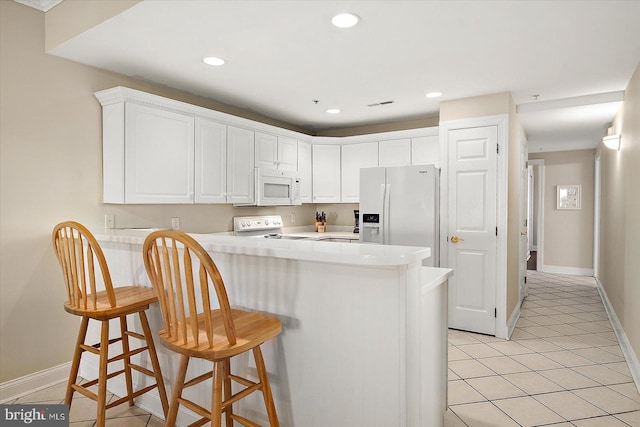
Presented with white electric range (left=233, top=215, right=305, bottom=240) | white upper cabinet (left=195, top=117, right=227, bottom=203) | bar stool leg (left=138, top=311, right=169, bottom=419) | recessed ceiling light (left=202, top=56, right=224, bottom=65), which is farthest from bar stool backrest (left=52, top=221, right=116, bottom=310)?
white electric range (left=233, top=215, right=305, bottom=240)

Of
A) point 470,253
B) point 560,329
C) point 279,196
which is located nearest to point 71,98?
point 279,196

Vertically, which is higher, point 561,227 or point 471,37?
point 471,37

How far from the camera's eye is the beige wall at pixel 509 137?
3.63 meters

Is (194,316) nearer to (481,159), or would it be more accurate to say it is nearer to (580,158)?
(481,159)

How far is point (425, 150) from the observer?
14.5ft

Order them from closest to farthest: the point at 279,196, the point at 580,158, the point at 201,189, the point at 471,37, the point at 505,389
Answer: the point at 471,37, the point at 505,389, the point at 201,189, the point at 279,196, the point at 580,158

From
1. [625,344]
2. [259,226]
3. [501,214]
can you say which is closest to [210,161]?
[259,226]

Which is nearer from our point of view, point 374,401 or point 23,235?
point 374,401

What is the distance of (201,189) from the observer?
11.3ft

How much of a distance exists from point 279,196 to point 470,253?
2203 mm

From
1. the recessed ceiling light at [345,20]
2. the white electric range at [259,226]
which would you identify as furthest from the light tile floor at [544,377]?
the recessed ceiling light at [345,20]

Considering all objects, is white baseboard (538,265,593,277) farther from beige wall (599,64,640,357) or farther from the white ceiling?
the white ceiling

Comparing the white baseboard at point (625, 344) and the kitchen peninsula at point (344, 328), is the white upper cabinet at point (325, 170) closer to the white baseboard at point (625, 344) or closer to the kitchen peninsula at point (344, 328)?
the kitchen peninsula at point (344, 328)

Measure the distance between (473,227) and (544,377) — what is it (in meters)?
1.47
